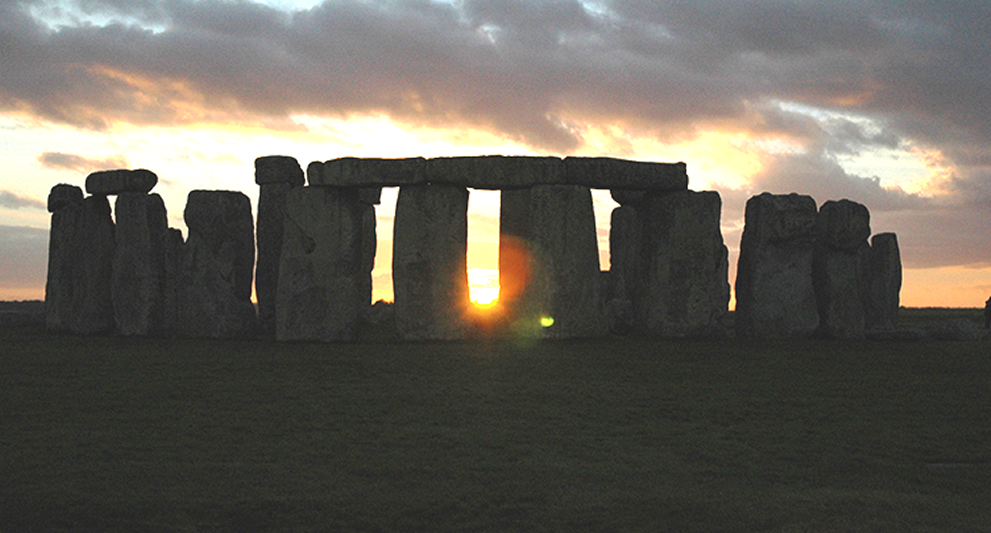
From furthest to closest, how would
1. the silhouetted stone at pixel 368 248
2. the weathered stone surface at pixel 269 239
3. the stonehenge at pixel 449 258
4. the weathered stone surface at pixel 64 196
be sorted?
the silhouetted stone at pixel 368 248 < the weathered stone surface at pixel 269 239 < the weathered stone surface at pixel 64 196 < the stonehenge at pixel 449 258

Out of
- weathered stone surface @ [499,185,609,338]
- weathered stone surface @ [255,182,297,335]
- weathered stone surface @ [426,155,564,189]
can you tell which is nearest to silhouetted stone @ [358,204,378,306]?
weathered stone surface @ [255,182,297,335]

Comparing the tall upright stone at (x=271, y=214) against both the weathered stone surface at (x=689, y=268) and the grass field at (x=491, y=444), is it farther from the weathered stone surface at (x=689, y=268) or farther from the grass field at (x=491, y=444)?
the weathered stone surface at (x=689, y=268)

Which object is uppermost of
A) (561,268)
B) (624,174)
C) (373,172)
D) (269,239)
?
(624,174)

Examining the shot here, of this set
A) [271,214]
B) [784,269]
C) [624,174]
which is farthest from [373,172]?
[784,269]

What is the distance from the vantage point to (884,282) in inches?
680

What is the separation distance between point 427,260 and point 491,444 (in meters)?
7.05

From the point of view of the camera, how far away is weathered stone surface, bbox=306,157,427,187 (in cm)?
1323

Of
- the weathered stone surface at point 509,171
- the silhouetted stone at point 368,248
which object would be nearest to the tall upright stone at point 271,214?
the silhouetted stone at point 368,248

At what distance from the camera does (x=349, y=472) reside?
5598mm

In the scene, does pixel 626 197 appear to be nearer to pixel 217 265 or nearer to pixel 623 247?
pixel 623 247

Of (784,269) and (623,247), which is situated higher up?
(623,247)

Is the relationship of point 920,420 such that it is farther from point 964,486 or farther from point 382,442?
point 382,442

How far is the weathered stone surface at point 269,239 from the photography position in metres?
16.3

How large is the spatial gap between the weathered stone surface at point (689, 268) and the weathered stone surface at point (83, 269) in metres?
8.56
